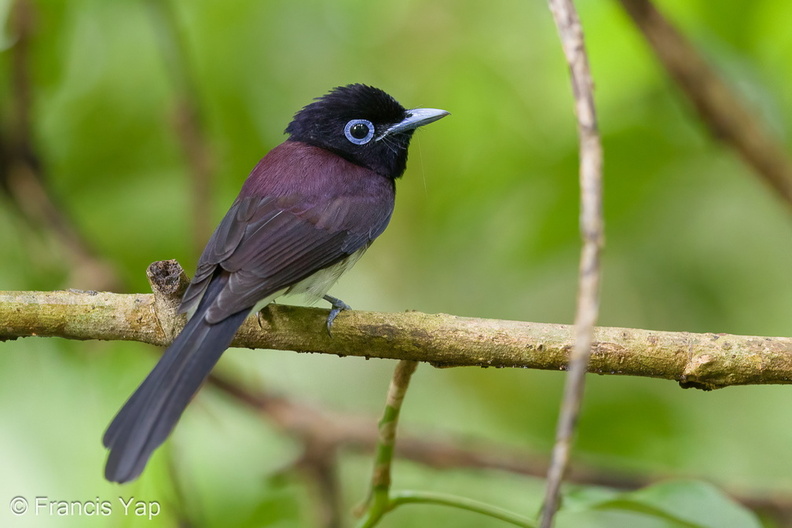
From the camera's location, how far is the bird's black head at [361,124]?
3.63 meters

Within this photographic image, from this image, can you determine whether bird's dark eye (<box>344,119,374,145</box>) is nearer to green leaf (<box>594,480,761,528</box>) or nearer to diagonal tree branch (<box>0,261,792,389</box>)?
diagonal tree branch (<box>0,261,792,389</box>)

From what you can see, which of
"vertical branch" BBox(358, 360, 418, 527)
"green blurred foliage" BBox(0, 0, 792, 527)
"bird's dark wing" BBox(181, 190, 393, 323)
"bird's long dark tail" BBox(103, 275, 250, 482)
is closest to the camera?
"bird's long dark tail" BBox(103, 275, 250, 482)

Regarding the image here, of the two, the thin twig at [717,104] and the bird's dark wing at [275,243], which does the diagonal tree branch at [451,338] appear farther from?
the thin twig at [717,104]

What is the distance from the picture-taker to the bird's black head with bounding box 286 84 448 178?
363 centimetres

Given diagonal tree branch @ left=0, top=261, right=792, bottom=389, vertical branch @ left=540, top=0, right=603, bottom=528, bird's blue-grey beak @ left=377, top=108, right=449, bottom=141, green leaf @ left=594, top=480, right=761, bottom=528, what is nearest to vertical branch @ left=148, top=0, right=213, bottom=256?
bird's blue-grey beak @ left=377, top=108, right=449, bottom=141

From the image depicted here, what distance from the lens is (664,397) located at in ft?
13.8

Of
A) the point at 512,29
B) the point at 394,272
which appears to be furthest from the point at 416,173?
the point at 512,29

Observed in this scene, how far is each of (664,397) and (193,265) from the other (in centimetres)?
221

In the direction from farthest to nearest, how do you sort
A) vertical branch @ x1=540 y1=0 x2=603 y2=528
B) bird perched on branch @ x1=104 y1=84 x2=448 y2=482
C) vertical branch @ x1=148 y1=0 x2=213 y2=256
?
vertical branch @ x1=148 y1=0 x2=213 y2=256
bird perched on branch @ x1=104 y1=84 x2=448 y2=482
vertical branch @ x1=540 y1=0 x2=603 y2=528

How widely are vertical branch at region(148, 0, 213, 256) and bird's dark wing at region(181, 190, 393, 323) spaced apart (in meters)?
0.86

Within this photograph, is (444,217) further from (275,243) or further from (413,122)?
(275,243)

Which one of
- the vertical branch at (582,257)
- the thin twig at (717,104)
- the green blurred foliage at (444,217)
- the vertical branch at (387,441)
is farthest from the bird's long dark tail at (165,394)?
the thin twig at (717,104)

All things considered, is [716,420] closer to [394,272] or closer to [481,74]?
[394,272]

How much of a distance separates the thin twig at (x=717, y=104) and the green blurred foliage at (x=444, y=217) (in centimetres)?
11
